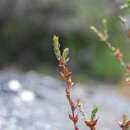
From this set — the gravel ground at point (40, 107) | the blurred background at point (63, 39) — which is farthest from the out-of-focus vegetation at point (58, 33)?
the gravel ground at point (40, 107)

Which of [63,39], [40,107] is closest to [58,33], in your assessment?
[63,39]

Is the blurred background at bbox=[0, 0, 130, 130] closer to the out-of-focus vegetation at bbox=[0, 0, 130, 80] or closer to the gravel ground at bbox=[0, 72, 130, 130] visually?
the out-of-focus vegetation at bbox=[0, 0, 130, 80]

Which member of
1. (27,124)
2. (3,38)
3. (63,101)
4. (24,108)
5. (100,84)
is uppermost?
(3,38)

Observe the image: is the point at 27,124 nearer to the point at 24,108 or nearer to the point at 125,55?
the point at 24,108

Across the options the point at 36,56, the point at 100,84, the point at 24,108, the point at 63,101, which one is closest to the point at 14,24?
the point at 36,56

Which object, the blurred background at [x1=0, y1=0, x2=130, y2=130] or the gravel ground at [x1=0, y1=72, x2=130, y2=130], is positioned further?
the blurred background at [x1=0, y1=0, x2=130, y2=130]

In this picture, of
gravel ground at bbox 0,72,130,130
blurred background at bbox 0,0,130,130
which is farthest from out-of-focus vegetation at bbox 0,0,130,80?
gravel ground at bbox 0,72,130,130
